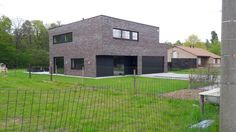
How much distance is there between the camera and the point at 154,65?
98.3 ft

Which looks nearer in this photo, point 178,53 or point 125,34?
point 125,34

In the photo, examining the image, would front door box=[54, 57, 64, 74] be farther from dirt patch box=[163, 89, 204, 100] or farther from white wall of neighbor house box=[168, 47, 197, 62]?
white wall of neighbor house box=[168, 47, 197, 62]

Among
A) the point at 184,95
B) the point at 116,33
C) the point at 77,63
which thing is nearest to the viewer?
the point at 184,95

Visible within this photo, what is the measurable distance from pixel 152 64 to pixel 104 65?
27.2 feet

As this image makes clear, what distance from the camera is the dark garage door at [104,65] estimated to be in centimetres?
2304

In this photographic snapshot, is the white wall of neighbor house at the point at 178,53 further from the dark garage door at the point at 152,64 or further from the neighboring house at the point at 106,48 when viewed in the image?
the dark garage door at the point at 152,64

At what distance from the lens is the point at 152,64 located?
2961 cm

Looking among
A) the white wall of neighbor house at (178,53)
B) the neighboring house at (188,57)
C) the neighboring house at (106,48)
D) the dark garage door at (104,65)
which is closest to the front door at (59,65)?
the neighboring house at (106,48)

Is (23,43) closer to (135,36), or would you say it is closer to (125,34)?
(135,36)

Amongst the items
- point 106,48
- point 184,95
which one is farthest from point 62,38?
point 184,95

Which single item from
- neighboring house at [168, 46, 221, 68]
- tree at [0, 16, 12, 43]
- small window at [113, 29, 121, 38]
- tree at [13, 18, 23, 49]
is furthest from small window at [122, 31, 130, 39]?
tree at [13, 18, 23, 49]

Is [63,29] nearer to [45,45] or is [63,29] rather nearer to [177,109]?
[177,109]

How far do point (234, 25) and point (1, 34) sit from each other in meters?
49.2

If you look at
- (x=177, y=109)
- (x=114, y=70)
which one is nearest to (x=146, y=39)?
(x=114, y=70)
